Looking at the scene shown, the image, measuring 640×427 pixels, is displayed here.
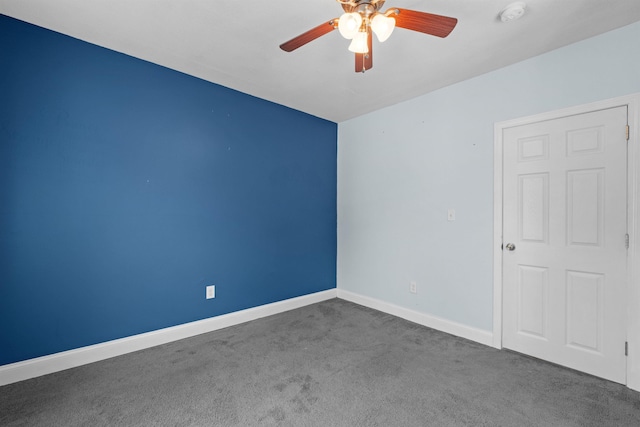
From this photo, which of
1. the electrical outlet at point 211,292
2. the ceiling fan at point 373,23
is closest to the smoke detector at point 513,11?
the ceiling fan at point 373,23

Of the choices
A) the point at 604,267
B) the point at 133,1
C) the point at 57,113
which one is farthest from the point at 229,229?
the point at 604,267

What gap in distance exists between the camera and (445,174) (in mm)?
2994

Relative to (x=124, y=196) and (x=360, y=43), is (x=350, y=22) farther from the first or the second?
(x=124, y=196)

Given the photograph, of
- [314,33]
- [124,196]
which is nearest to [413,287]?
[314,33]

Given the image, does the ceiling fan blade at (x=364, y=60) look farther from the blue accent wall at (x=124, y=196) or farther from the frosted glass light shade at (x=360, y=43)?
the blue accent wall at (x=124, y=196)

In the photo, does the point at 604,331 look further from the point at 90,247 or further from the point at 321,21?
the point at 90,247

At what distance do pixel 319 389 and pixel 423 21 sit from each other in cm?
233

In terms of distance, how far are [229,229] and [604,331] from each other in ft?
10.8

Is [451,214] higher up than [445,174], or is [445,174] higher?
[445,174]

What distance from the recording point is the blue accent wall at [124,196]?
2.05m

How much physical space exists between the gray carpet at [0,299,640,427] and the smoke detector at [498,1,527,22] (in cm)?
250

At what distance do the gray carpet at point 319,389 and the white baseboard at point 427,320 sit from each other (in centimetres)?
10

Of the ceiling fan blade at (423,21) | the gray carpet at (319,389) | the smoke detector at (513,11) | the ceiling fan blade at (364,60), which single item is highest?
the smoke detector at (513,11)

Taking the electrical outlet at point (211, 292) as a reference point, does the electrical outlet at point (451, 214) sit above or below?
above
